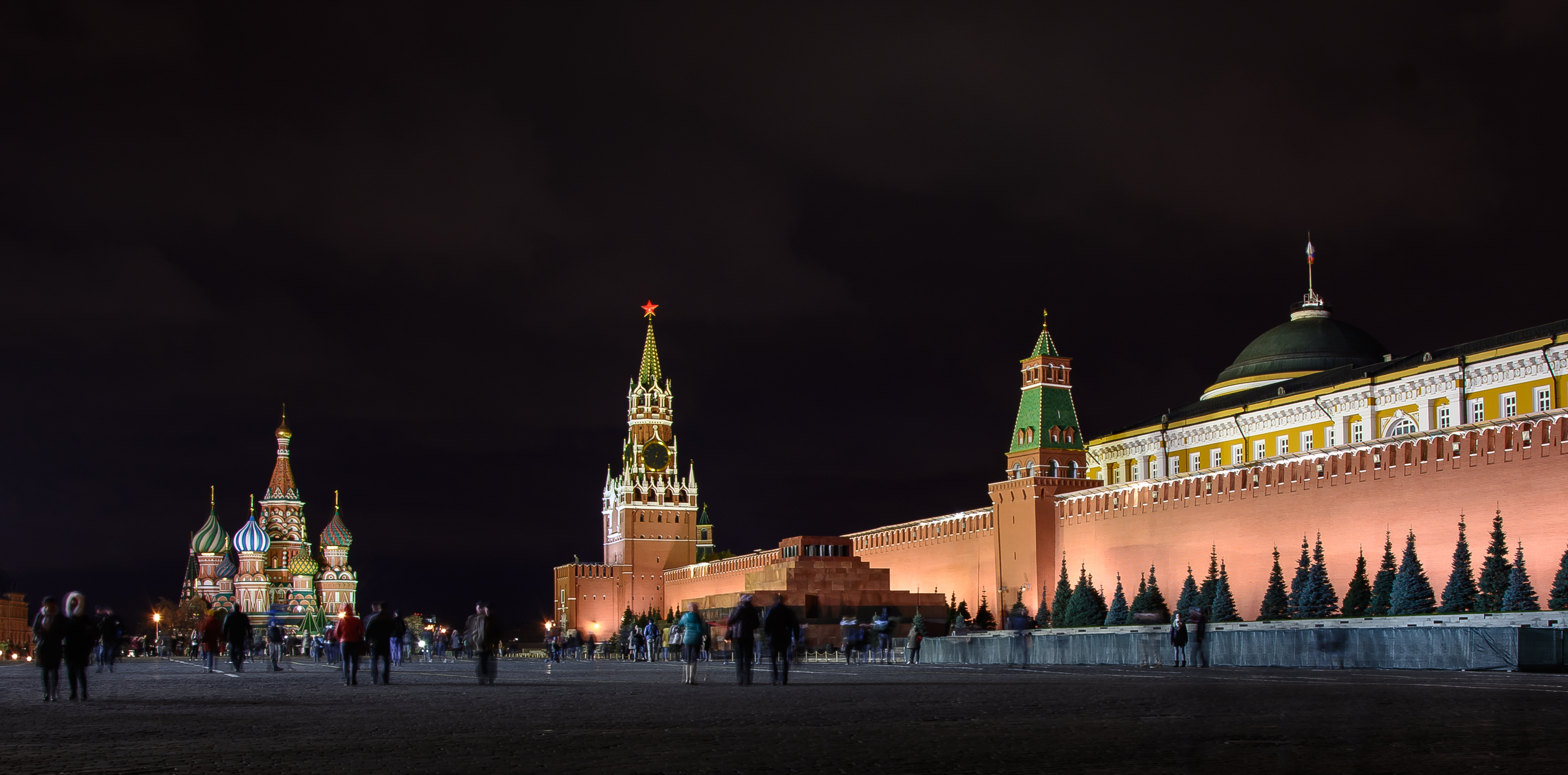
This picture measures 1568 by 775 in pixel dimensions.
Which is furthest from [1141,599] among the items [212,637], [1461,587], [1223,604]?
[212,637]

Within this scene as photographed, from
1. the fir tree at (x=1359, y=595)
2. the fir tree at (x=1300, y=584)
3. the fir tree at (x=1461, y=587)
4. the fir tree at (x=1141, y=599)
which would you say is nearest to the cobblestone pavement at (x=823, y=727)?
the fir tree at (x=1461, y=587)

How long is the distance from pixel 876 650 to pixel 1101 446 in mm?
21167

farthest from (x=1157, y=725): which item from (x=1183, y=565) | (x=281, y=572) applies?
(x=281, y=572)

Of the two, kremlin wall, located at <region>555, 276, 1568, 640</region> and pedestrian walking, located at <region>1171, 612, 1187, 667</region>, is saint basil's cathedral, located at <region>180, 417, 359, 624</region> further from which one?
pedestrian walking, located at <region>1171, 612, 1187, 667</region>

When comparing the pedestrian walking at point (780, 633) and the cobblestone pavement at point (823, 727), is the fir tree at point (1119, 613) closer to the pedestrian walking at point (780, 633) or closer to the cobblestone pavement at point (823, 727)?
the cobblestone pavement at point (823, 727)

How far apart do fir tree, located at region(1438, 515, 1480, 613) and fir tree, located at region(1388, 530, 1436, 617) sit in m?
0.41

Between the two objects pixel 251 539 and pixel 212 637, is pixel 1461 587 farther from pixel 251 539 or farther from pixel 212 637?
pixel 251 539

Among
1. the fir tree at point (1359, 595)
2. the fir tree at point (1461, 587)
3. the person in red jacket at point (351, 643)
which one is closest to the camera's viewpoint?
the person in red jacket at point (351, 643)

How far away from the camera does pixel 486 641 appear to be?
1798 cm

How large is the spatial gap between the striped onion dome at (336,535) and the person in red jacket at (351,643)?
91.6 m

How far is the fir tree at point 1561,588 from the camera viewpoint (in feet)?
90.4

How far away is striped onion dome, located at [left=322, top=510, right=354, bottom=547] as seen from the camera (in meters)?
107

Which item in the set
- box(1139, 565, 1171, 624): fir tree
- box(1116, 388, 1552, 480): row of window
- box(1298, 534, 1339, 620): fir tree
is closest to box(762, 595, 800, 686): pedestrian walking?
box(1298, 534, 1339, 620): fir tree

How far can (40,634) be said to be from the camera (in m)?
14.7
